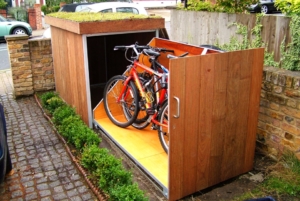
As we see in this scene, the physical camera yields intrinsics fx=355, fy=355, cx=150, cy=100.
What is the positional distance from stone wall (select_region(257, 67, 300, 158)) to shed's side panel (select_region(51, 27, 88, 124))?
2.55 m

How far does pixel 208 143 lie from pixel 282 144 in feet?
3.64

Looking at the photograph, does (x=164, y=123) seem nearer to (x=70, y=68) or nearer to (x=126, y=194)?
(x=126, y=194)

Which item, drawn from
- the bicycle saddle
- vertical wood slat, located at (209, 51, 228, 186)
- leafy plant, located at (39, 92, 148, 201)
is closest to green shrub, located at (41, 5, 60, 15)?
leafy plant, located at (39, 92, 148, 201)

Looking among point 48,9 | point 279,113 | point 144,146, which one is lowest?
point 144,146

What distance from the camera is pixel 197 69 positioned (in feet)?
10.6

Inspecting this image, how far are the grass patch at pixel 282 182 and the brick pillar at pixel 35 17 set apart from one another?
753 inches

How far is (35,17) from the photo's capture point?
20.8m

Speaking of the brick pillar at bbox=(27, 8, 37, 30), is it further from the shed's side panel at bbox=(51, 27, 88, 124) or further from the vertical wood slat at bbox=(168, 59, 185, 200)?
the vertical wood slat at bbox=(168, 59, 185, 200)

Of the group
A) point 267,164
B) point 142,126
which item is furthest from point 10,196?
point 267,164

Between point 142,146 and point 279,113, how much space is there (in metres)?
1.72

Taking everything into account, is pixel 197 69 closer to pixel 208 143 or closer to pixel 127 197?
pixel 208 143

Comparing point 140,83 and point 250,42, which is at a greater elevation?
point 250,42

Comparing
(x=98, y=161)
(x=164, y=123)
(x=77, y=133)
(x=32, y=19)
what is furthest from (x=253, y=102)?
(x=32, y=19)

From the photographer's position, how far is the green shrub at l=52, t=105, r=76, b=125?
5.30 meters
